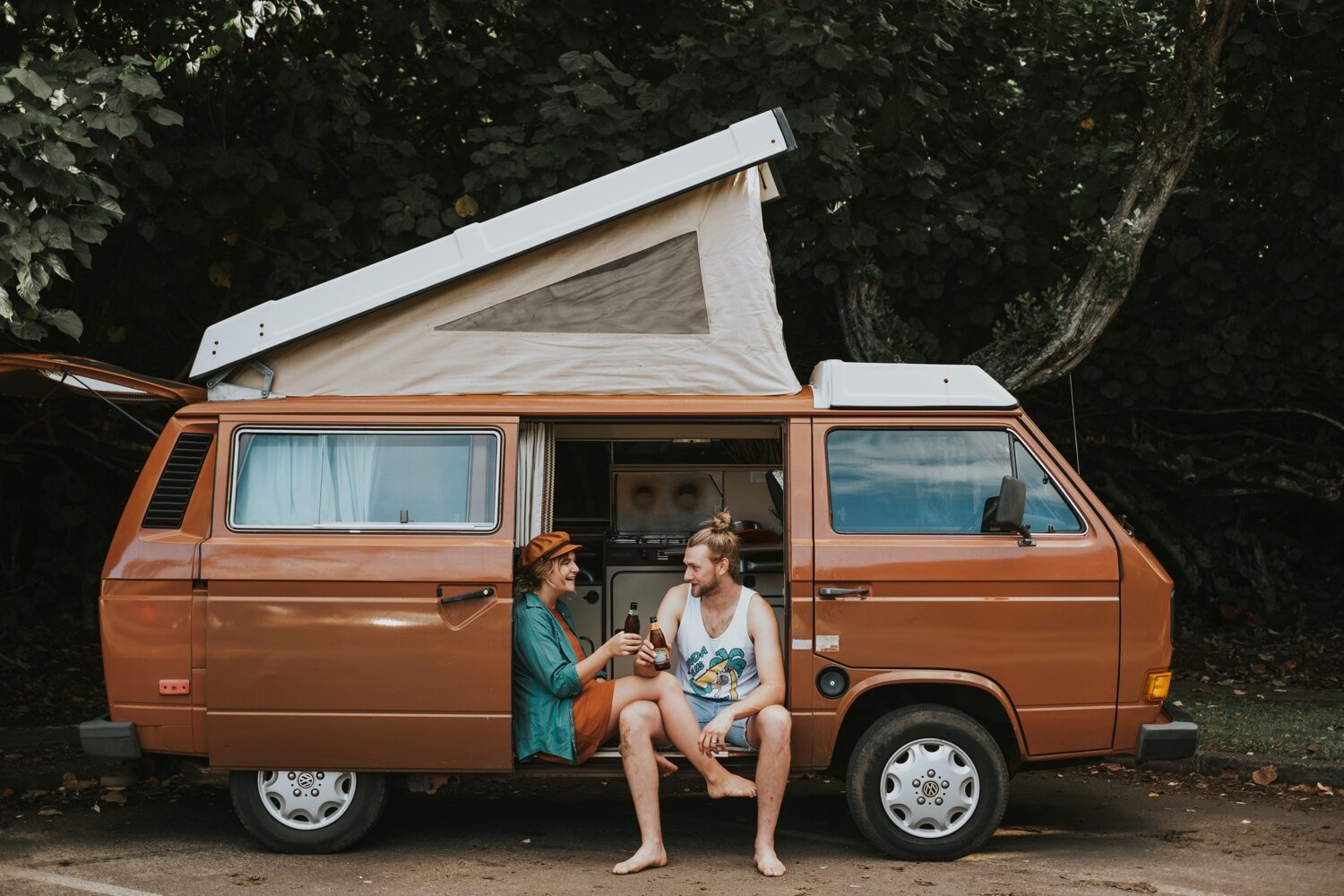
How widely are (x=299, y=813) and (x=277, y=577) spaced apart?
112 centimetres

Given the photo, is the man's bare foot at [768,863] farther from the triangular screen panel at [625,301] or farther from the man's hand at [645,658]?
the triangular screen panel at [625,301]

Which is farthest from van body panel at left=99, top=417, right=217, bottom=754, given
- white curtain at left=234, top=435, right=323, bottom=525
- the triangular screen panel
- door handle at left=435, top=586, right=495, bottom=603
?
the triangular screen panel

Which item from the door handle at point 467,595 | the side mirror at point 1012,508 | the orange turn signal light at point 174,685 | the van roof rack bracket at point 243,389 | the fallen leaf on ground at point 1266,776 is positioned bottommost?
the fallen leaf on ground at point 1266,776

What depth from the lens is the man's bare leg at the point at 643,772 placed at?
6418 mm

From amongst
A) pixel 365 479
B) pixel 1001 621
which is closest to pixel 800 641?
pixel 1001 621

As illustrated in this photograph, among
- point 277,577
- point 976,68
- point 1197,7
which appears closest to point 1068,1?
point 976,68

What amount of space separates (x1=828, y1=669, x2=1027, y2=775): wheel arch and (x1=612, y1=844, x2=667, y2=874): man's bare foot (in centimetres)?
87

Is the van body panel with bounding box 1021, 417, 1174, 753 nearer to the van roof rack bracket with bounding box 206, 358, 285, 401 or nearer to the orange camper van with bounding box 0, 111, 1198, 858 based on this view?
the orange camper van with bounding box 0, 111, 1198, 858

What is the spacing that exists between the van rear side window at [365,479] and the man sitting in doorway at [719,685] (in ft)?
3.18

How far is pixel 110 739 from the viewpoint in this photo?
643 centimetres

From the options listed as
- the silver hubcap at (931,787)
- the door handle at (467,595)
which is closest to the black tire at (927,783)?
the silver hubcap at (931,787)

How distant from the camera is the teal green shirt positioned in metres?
6.47

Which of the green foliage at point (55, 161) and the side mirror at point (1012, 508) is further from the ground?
the green foliage at point (55, 161)

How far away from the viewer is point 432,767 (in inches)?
256
